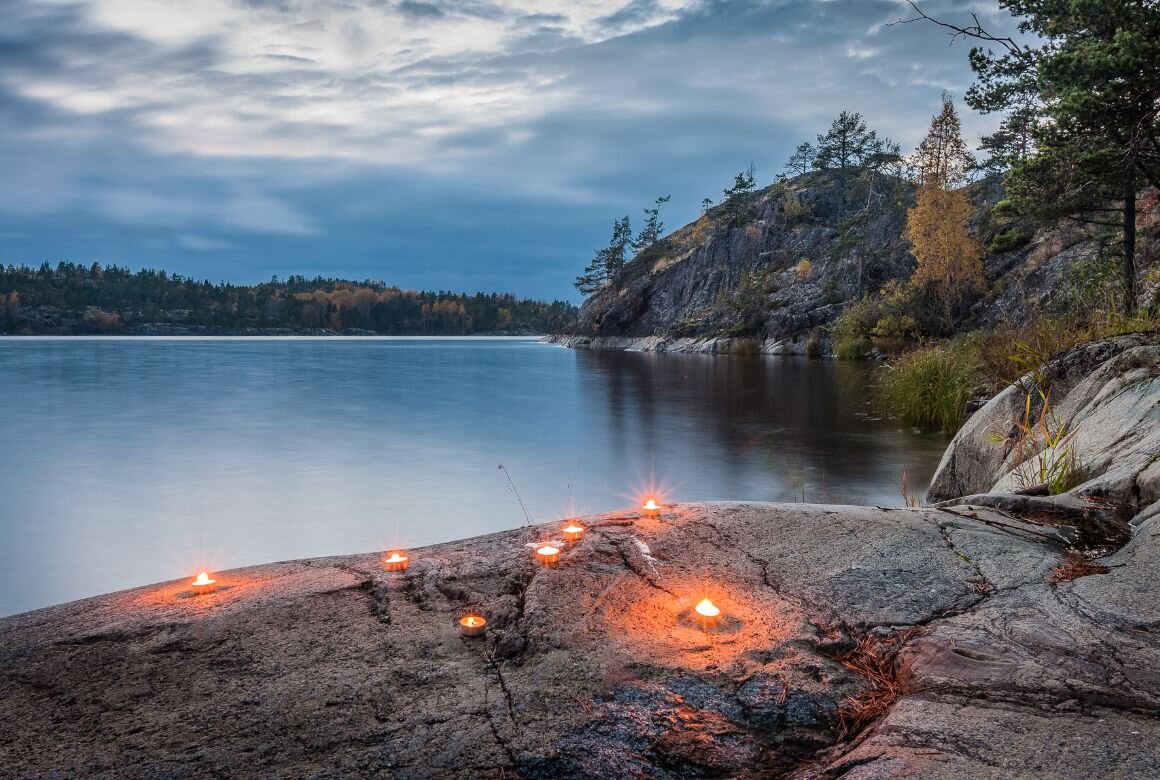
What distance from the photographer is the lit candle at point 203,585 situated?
4.26m

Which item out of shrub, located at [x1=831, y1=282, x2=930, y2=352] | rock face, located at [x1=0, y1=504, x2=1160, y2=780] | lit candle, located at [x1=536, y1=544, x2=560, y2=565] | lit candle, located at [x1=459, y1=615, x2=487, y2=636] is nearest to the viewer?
rock face, located at [x1=0, y1=504, x2=1160, y2=780]

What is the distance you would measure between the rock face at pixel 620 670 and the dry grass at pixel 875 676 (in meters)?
0.01

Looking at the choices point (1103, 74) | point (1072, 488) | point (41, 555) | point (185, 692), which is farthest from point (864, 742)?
point (1103, 74)

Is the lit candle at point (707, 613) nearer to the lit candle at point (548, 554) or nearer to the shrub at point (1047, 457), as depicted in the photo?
the lit candle at point (548, 554)

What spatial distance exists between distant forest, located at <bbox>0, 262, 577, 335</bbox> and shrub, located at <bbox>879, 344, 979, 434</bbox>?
16112cm

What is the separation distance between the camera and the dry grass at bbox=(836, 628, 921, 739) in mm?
2785

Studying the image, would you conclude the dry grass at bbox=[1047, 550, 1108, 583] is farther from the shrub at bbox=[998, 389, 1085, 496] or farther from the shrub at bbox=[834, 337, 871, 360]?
the shrub at bbox=[834, 337, 871, 360]

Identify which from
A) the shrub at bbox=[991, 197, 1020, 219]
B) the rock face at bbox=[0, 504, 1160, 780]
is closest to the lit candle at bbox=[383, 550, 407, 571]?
the rock face at bbox=[0, 504, 1160, 780]

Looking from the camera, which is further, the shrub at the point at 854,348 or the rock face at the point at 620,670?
the shrub at the point at 854,348

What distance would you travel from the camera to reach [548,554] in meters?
4.38

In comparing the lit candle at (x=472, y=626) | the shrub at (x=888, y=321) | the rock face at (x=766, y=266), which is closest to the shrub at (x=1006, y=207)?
the shrub at (x=888, y=321)

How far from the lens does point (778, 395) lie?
24266 millimetres

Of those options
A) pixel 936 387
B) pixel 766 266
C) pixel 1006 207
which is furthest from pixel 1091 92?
pixel 766 266

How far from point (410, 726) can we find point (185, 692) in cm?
112
